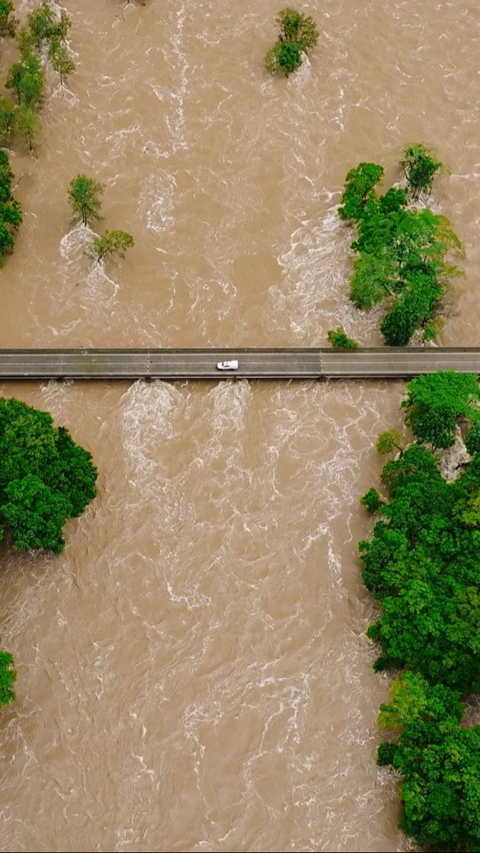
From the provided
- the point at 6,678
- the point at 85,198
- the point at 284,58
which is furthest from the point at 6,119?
the point at 6,678

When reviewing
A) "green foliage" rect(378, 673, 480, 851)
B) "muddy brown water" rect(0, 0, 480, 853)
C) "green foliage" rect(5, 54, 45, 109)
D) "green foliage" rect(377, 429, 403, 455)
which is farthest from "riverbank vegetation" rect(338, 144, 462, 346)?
"green foliage" rect(5, 54, 45, 109)

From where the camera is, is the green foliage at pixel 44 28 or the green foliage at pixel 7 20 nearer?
the green foliage at pixel 44 28

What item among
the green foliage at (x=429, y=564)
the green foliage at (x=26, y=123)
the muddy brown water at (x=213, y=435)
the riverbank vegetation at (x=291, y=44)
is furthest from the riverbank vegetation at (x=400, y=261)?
the green foliage at (x=26, y=123)

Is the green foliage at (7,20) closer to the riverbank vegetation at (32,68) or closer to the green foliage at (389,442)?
the riverbank vegetation at (32,68)

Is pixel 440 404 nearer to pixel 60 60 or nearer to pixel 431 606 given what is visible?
pixel 431 606

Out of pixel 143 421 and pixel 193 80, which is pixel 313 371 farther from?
pixel 193 80

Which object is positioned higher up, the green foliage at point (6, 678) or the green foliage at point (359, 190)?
the green foliage at point (359, 190)
